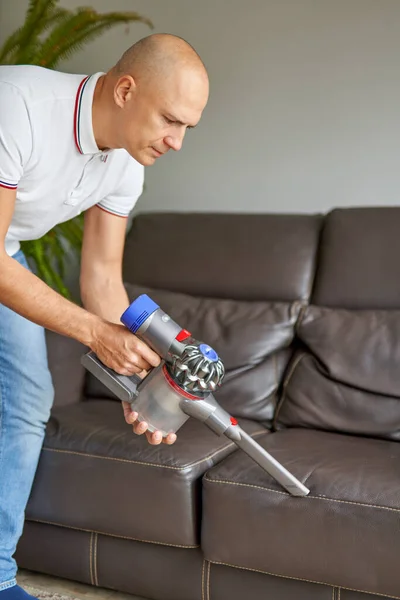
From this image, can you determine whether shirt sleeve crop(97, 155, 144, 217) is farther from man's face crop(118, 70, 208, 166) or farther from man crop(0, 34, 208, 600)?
man's face crop(118, 70, 208, 166)

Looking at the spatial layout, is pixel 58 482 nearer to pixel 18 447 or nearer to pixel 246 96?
pixel 18 447

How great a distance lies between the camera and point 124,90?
159 centimetres

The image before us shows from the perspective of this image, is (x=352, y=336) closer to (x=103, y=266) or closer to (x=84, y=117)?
(x=103, y=266)

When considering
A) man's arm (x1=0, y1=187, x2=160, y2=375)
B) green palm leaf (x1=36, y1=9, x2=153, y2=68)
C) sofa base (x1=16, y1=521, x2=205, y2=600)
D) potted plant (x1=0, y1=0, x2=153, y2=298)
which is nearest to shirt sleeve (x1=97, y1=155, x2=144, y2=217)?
man's arm (x1=0, y1=187, x2=160, y2=375)

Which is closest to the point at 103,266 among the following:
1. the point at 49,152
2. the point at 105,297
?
the point at 105,297

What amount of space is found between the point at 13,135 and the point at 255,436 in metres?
1.00

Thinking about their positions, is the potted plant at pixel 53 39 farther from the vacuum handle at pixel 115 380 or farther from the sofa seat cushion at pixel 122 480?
the vacuum handle at pixel 115 380

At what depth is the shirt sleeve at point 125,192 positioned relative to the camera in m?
1.89

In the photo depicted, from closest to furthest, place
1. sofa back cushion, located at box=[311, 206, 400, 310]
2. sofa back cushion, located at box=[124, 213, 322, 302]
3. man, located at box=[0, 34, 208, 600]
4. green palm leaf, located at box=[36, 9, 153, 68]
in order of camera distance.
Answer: man, located at box=[0, 34, 208, 600], sofa back cushion, located at box=[311, 206, 400, 310], sofa back cushion, located at box=[124, 213, 322, 302], green palm leaf, located at box=[36, 9, 153, 68]

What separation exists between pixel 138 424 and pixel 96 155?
1.97ft

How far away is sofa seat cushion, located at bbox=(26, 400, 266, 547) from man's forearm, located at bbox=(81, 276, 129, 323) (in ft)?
0.99

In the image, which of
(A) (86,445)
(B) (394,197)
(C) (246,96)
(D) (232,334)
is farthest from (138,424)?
(C) (246,96)

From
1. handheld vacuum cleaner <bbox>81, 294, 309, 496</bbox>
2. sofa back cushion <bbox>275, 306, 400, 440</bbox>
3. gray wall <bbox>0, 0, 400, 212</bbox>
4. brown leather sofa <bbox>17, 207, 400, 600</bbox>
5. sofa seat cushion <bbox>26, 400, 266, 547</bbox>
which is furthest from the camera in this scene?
gray wall <bbox>0, 0, 400, 212</bbox>

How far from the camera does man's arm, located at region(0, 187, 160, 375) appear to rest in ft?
4.97
